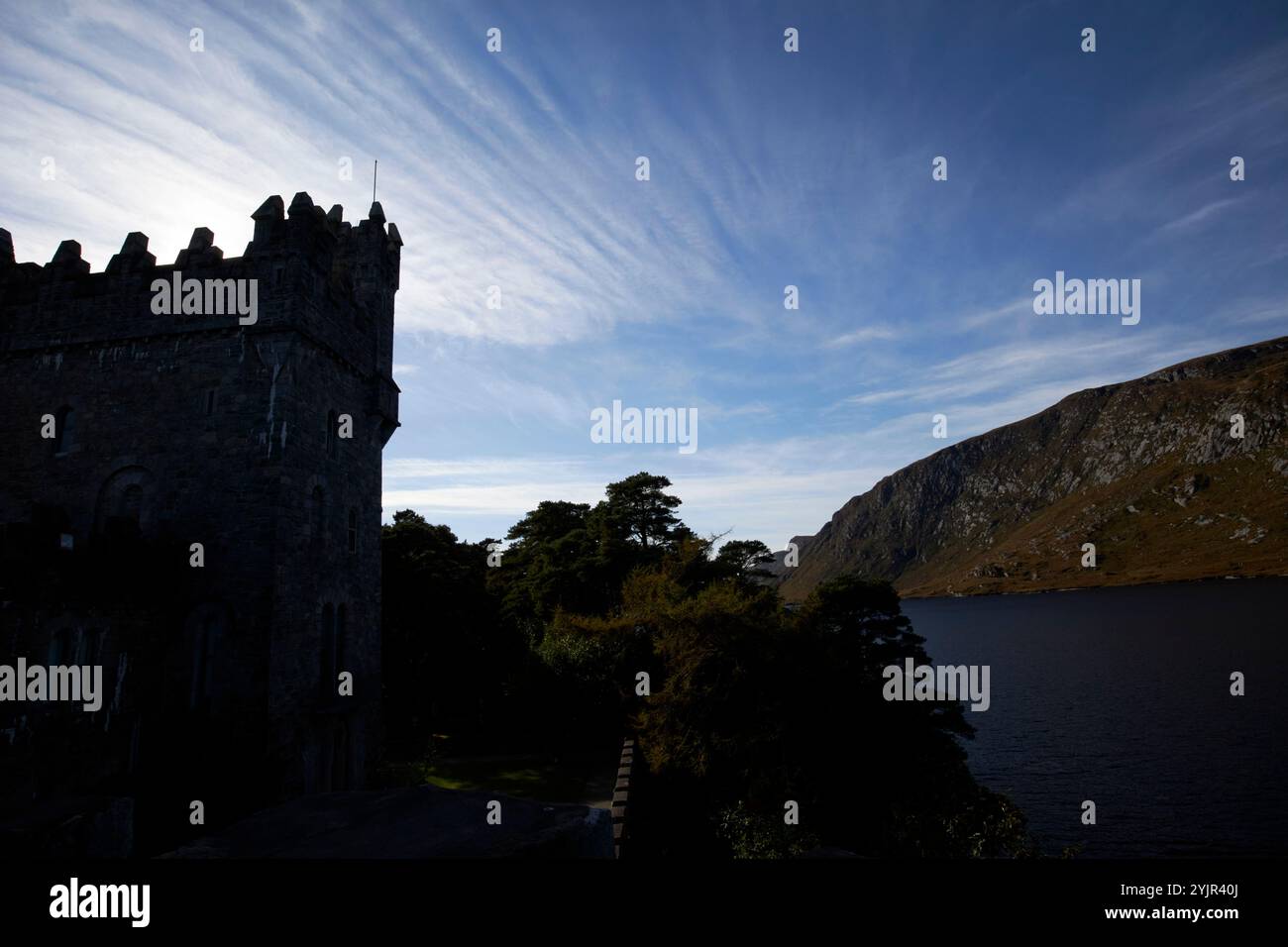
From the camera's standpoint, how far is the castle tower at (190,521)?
1612 cm

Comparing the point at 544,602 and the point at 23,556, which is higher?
the point at 23,556

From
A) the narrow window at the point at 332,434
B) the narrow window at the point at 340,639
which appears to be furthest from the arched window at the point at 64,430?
the narrow window at the point at 340,639

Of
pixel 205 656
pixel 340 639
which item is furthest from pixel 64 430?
pixel 340 639

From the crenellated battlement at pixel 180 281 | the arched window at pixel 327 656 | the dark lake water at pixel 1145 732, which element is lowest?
the dark lake water at pixel 1145 732

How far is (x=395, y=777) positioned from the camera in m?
22.9

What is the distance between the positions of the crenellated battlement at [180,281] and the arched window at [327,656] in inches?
294

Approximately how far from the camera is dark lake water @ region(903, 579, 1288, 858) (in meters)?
37.2

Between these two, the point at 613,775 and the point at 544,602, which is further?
the point at 544,602

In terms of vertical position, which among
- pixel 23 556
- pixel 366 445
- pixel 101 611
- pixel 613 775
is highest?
pixel 366 445

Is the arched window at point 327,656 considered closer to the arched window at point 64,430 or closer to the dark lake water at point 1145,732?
the arched window at point 64,430

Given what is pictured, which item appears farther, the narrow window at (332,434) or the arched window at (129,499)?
the narrow window at (332,434)
